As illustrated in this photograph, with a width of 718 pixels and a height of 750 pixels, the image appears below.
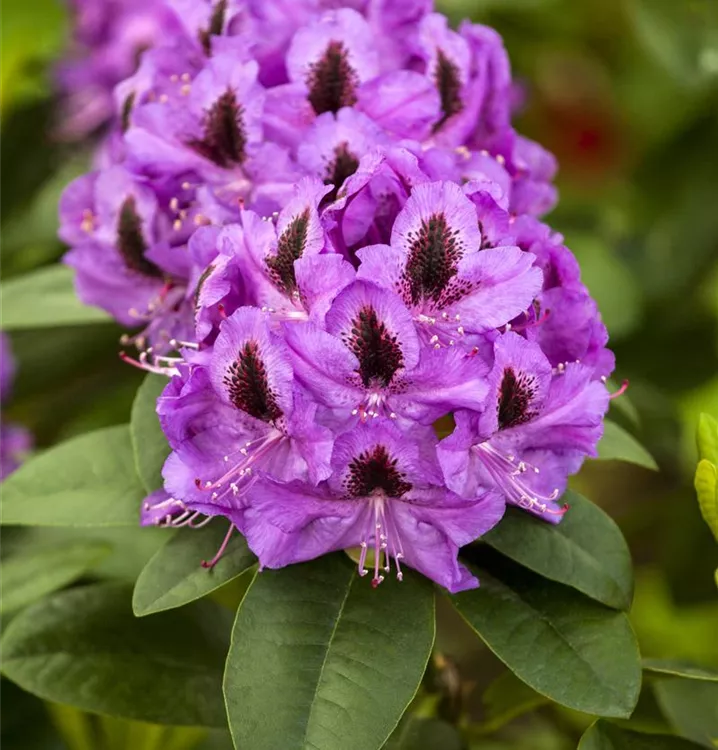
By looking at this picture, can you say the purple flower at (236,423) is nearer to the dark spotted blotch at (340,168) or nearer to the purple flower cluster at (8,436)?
the dark spotted blotch at (340,168)

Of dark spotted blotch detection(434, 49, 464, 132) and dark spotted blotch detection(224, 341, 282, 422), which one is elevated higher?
dark spotted blotch detection(434, 49, 464, 132)

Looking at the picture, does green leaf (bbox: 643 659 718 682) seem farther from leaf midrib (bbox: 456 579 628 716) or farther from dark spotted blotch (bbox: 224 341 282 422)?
dark spotted blotch (bbox: 224 341 282 422)

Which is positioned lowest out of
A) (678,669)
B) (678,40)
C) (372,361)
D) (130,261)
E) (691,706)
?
(691,706)

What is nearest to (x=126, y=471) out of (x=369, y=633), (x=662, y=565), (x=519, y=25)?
(x=369, y=633)

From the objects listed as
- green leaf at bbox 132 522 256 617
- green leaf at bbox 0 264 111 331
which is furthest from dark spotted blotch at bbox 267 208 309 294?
green leaf at bbox 0 264 111 331

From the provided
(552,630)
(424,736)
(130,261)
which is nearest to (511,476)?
(552,630)

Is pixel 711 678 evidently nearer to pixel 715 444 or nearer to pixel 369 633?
pixel 715 444

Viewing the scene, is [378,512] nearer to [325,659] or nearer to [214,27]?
[325,659]
